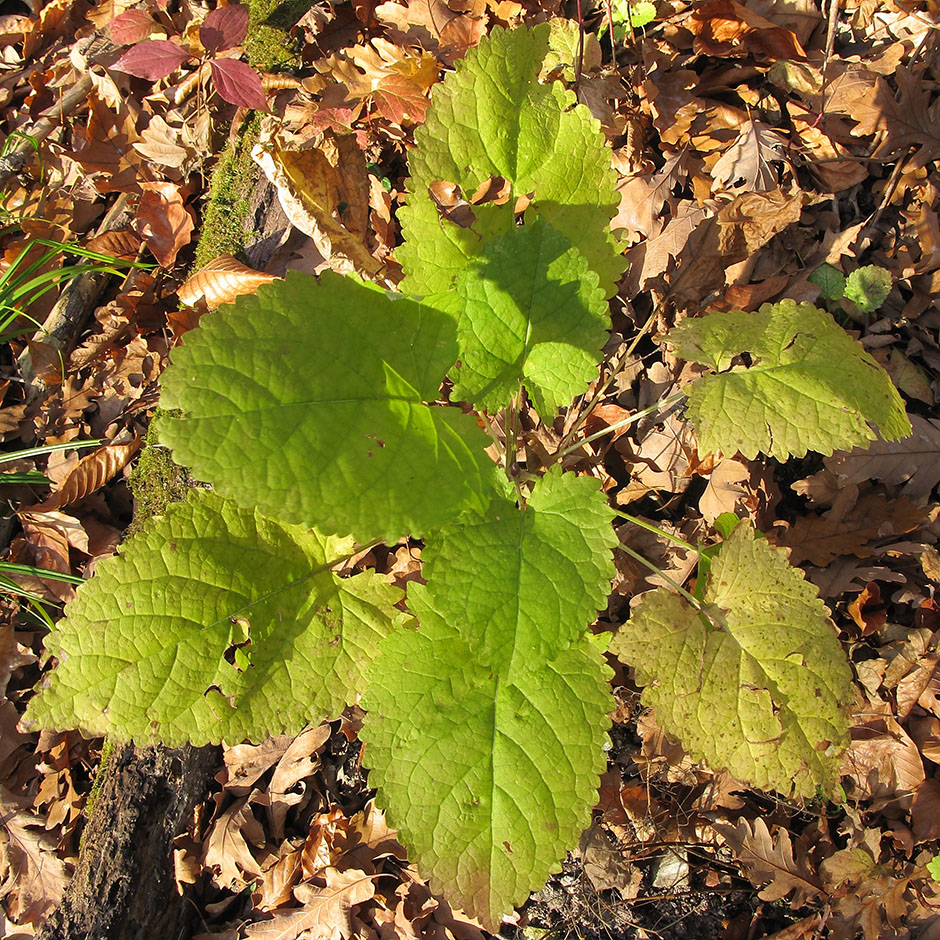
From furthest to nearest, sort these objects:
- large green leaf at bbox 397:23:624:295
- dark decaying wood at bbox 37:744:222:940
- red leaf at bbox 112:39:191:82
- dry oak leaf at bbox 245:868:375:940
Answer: red leaf at bbox 112:39:191:82, dry oak leaf at bbox 245:868:375:940, dark decaying wood at bbox 37:744:222:940, large green leaf at bbox 397:23:624:295

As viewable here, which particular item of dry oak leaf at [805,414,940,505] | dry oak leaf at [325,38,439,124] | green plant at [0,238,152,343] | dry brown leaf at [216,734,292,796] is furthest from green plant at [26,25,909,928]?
green plant at [0,238,152,343]

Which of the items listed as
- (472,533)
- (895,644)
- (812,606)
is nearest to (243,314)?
(472,533)

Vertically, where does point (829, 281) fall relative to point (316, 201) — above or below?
below

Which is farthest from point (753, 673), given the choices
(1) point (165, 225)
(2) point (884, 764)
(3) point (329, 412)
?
(1) point (165, 225)

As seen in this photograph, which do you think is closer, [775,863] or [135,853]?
[775,863]

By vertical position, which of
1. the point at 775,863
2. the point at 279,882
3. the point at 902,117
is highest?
the point at 902,117

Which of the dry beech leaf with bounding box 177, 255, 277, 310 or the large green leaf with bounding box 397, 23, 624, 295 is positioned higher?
the large green leaf with bounding box 397, 23, 624, 295

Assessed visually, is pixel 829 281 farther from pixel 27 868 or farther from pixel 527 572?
pixel 27 868

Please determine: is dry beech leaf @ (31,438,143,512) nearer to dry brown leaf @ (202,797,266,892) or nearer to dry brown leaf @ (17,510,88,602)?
dry brown leaf @ (17,510,88,602)
